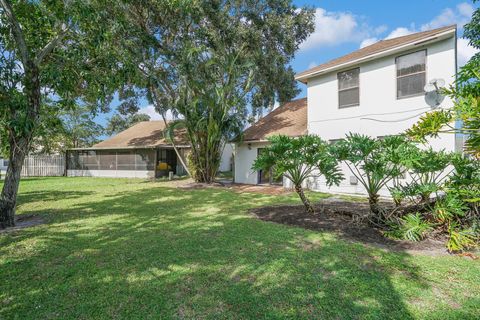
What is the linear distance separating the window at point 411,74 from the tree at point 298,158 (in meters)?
5.31

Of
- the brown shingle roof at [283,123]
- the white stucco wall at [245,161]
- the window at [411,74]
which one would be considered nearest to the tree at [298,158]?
the window at [411,74]

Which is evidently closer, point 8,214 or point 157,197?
point 8,214

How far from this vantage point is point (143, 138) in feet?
72.6

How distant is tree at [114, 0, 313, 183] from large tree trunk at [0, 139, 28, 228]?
7.14m

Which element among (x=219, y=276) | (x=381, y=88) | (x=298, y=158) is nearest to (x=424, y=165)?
(x=298, y=158)

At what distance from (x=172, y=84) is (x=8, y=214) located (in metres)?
11.4

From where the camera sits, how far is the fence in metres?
23.3

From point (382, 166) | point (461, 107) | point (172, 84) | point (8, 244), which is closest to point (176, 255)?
point (8, 244)

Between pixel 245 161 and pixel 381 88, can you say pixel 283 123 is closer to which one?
pixel 245 161

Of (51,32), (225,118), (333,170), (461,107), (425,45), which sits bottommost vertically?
(333,170)

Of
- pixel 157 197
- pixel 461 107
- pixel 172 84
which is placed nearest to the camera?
pixel 461 107

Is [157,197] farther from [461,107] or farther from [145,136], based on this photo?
[145,136]

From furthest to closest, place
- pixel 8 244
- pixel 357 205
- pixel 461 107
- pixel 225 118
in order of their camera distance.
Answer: pixel 225 118, pixel 357 205, pixel 8 244, pixel 461 107

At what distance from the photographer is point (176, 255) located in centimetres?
429
